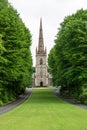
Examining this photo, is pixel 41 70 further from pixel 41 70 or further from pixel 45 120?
pixel 45 120

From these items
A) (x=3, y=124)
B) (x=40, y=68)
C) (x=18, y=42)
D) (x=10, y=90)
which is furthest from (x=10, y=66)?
(x=40, y=68)

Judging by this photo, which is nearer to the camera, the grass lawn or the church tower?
the grass lawn

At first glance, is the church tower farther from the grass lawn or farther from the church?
the grass lawn

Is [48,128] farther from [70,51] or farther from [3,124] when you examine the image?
[70,51]

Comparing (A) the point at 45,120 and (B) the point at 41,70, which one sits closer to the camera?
(A) the point at 45,120

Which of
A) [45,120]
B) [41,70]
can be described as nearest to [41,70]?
[41,70]

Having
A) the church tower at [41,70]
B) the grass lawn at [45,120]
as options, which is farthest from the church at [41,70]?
the grass lawn at [45,120]

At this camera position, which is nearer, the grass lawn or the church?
the grass lawn

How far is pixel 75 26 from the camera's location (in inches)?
2271

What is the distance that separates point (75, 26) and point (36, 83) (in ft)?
420

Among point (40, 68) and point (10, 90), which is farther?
point (40, 68)

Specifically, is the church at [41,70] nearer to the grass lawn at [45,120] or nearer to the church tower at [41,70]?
the church tower at [41,70]

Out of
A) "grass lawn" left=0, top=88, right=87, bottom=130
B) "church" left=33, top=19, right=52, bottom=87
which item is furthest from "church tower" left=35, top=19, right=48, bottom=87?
"grass lawn" left=0, top=88, right=87, bottom=130

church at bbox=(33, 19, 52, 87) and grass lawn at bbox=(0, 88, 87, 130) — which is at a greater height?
church at bbox=(33, 19, 52, 87)
